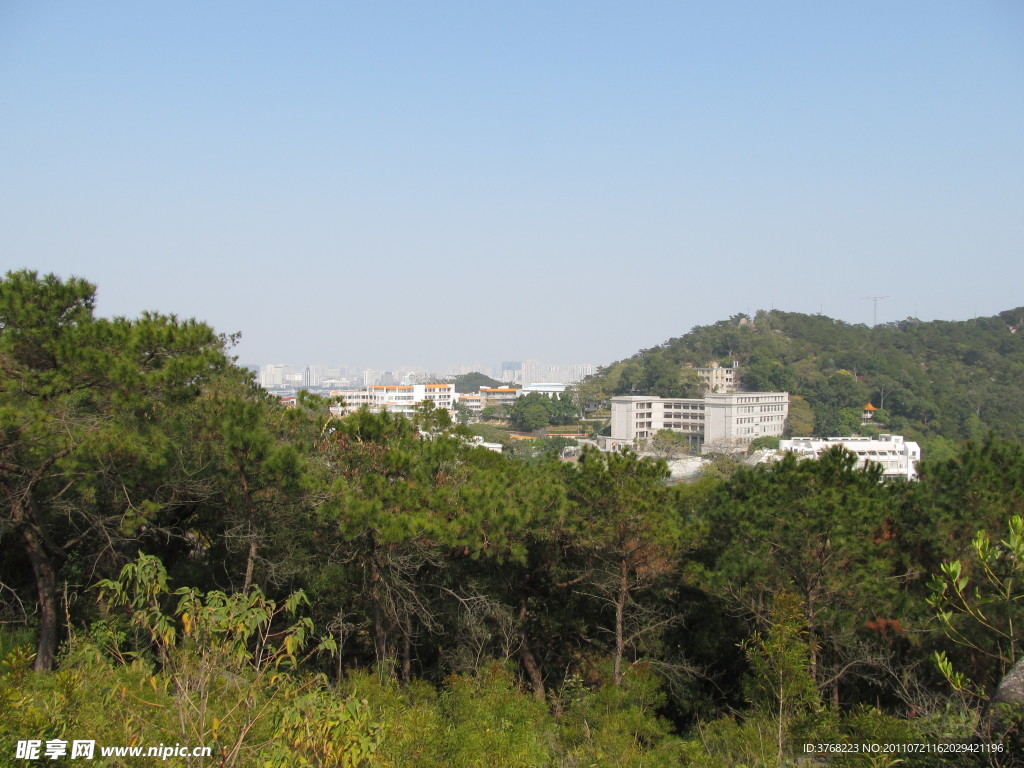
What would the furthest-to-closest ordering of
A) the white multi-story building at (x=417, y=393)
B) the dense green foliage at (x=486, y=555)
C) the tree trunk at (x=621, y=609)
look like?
the white multi-story building at (x=417, y=393) → the tree trunk at (x=621, y=609) → the dense green foliage at (x=486, y=555)

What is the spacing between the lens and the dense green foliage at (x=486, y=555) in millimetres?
4598

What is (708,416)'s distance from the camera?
144 ft

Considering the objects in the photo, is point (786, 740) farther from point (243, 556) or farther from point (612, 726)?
point (243, 556)

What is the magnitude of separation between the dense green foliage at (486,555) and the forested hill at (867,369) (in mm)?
36188

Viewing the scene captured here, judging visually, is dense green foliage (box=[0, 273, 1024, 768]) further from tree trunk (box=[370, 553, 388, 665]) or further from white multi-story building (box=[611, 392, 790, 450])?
white multi-story building (box=[611, 392, 790, 450])

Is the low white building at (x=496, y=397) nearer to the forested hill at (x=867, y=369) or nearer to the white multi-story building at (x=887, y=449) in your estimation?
the forested hill at (x=867, y=369)

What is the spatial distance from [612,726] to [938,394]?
50368 millimetres

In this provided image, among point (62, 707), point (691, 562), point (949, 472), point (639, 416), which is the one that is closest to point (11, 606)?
point (62, 707)

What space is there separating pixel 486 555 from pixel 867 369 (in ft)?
172

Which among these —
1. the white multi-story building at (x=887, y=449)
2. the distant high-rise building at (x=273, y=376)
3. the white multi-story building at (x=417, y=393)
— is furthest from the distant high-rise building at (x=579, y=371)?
the white multi-story building at (x=887, y=449)

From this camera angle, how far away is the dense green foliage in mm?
4598

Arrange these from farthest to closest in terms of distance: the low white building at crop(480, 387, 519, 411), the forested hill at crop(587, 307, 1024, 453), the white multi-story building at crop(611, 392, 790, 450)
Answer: the low white building at crop(480, 387, 519, 411) < the forested hill at crop(587, 307, 1024, 453) < the white multi-story building at crop(611, 392, 790, 450)

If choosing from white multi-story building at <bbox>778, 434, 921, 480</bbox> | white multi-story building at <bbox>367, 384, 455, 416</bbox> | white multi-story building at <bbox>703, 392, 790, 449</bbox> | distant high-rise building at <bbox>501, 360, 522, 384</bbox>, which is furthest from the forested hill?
distant high-rise building at <bbox>501, 360, 522, 384</bbox>

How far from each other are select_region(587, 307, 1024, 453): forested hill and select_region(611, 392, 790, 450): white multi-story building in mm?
2330
